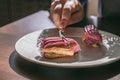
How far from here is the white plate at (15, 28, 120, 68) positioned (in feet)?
2.16

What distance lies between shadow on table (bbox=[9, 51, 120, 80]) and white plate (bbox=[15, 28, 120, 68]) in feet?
0.08

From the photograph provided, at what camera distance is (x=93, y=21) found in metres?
1.10

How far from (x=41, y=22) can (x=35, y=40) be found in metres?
0.28

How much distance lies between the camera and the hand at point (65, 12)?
2.83 ft

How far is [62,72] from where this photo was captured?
681 mm

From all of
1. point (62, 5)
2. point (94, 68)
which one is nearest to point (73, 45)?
point (94, 68)

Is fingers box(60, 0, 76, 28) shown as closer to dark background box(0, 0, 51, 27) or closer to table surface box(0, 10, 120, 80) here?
table surface box(0, 10, 120, 80)

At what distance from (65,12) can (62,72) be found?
25cm

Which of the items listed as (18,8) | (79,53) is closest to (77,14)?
(79,53)

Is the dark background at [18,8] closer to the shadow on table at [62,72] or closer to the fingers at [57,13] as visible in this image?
the fingers at [57,13]

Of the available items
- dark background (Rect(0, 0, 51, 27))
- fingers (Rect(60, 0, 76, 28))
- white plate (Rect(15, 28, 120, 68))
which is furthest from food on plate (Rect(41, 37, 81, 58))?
dark background (Rect(0, 0, 51, 27))

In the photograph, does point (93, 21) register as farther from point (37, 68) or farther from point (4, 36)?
point (37, 68)

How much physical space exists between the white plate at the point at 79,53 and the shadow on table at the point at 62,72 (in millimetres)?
23

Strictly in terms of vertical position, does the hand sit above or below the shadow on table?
above
